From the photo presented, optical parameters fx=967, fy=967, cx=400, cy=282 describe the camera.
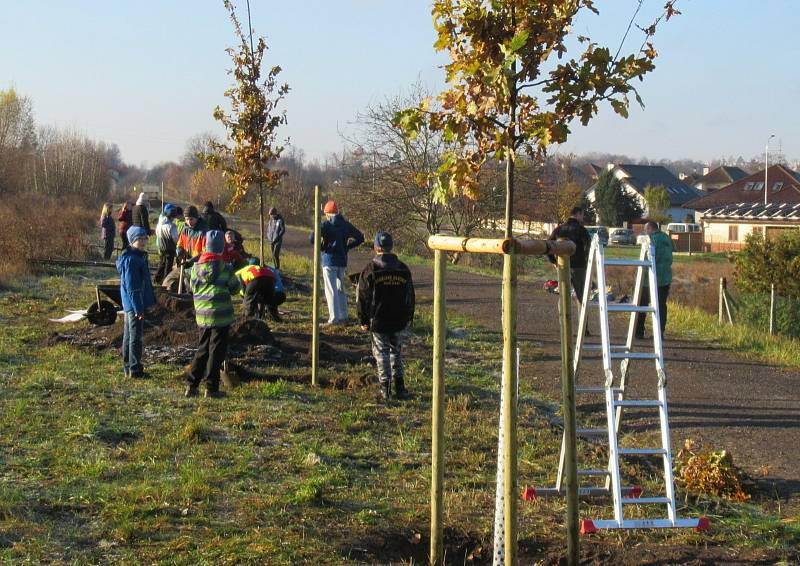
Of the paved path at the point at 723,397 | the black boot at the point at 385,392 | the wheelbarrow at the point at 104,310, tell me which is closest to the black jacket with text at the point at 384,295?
the black boot at the point at 385,392

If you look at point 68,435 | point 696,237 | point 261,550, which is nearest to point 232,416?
point 68,435

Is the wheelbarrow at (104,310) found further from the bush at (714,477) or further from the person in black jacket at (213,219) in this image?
the bush at (714,477)

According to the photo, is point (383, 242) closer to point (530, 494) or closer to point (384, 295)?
point (384, 295)

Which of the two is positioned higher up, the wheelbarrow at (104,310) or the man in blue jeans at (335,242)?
the man in blue jeans at (335,242)

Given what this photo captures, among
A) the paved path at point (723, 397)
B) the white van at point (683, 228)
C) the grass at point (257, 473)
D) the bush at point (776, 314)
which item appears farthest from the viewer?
the white van at point (683, 228)

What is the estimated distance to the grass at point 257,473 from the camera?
19.0 feet

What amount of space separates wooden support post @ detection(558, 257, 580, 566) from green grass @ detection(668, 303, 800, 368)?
28.6ft

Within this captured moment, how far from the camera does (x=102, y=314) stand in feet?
43.4

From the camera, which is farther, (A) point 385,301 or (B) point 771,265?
(B) point 771,265

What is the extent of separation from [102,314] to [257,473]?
22.2 feet

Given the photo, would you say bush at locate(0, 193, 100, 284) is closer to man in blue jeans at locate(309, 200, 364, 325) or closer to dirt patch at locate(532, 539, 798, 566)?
man in blue jeans at locate(309, 200, 364, 325)

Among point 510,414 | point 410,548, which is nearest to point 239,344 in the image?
point 410,548

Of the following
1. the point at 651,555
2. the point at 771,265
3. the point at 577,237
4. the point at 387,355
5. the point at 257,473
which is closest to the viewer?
the point at 651,555

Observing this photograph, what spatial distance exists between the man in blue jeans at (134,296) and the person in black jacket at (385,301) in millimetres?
2639
